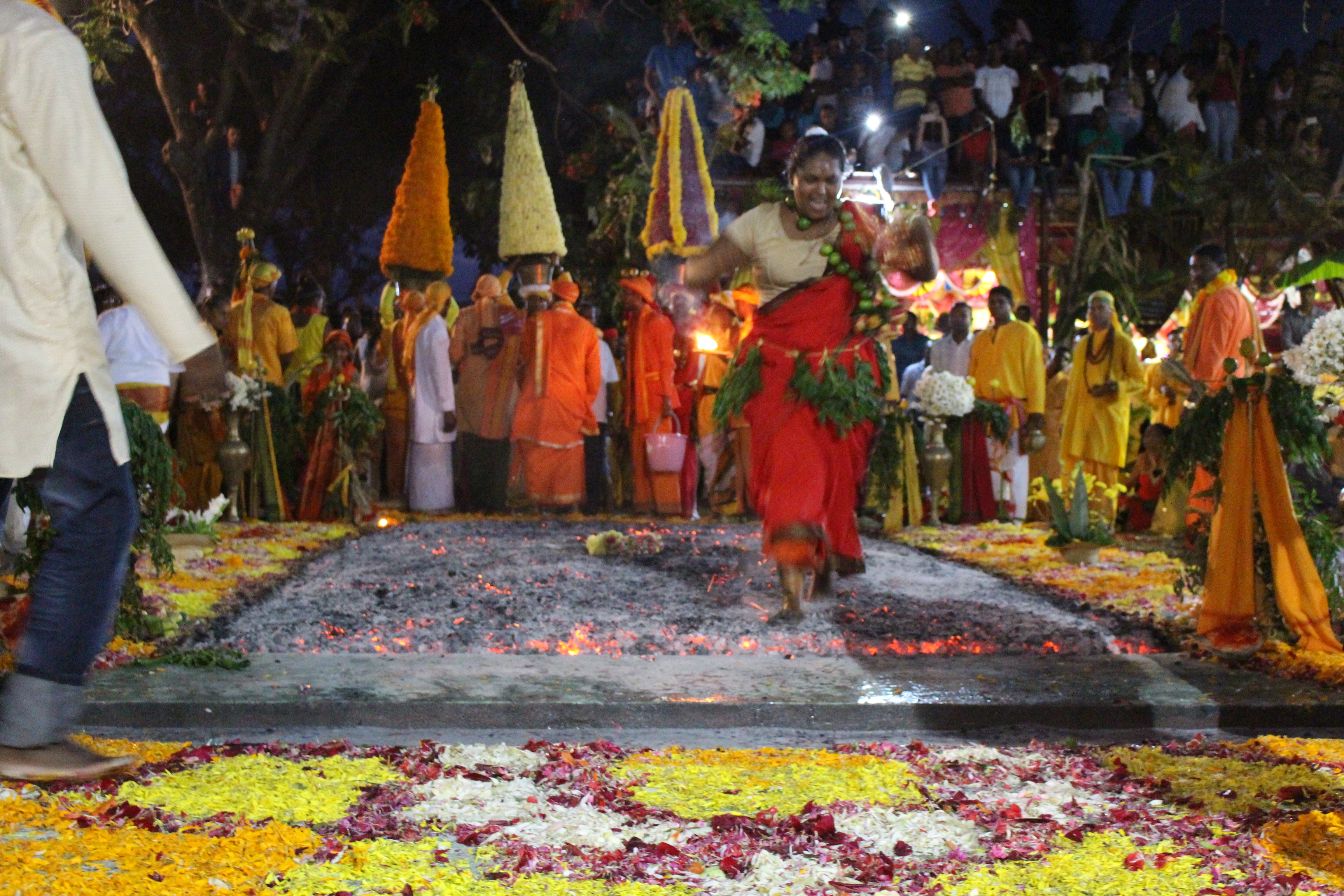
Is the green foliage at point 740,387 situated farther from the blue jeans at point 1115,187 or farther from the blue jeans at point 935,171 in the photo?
the blue jeans at point 1115,187

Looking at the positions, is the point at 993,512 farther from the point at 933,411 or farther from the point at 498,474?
the point at 498,474

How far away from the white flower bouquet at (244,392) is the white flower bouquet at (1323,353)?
312 inches

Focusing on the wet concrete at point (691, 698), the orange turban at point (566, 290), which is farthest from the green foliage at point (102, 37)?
the wet concrete at point (691, 698)

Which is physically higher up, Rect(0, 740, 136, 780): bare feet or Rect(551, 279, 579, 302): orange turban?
Rect(551, 279, 579, 302): orange turban

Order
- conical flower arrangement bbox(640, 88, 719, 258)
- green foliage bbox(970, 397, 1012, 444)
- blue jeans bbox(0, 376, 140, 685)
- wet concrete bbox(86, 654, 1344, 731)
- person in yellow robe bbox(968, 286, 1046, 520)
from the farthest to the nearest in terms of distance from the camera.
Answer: conical flower arrangement bbox(640, 88, 719, 258), person in yellow robe bbox(968, 286, 1046, 520), green foliage bbox(970, 397, 1012, 444), wet concrete bbox(86, 654, 1344, 731), blue jeans bbox(0, 376, 140, 685)

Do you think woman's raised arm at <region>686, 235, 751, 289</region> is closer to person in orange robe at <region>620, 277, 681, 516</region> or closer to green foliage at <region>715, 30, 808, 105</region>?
person in orange robe at <region>620, 277, 681, 516</region>

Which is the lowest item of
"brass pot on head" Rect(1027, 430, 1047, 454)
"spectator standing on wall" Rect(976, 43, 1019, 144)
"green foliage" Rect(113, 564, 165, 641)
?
"green foliage" Rect(113, 564, 165, 641)

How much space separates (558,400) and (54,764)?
9.62 metres

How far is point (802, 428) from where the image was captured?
20.8 feet

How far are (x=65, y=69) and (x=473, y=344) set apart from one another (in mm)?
10880

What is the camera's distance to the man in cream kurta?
3113mm

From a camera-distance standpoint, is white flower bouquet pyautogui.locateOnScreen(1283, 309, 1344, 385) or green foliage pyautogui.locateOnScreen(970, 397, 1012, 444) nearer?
white flower bouquet pyautogui.locateOnScreen(1283, 309, 1344, 385)

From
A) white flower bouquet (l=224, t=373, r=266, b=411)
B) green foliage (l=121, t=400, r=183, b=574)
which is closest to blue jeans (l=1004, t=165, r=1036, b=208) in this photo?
white flower bouquet (l=224, t=373, r=266, b=411)

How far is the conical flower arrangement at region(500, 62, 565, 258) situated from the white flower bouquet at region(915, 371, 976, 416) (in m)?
5.21
